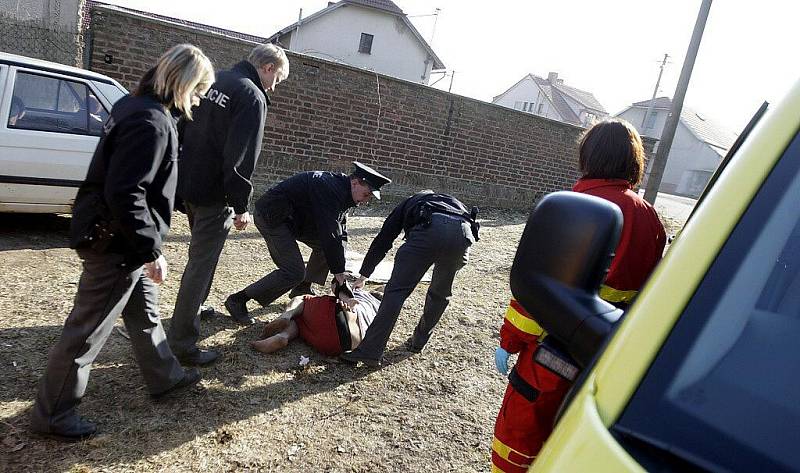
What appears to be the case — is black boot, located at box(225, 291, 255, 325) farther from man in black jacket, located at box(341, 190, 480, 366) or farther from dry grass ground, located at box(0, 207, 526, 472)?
man in black jacket, located at box(341, 190, 480, 366)

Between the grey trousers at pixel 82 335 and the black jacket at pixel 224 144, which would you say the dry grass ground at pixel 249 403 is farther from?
the black jacket at pixel 224 144

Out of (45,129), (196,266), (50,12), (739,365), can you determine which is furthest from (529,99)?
(739,365)

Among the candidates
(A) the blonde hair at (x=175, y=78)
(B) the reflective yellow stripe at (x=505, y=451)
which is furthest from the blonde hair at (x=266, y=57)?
(B) the reflective yellow stripe at (x=505, y=451)

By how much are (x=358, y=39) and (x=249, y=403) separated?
3046cm

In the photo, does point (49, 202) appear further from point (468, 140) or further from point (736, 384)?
point (468, 140)

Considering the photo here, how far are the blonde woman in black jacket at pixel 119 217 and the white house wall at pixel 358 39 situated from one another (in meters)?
29.2

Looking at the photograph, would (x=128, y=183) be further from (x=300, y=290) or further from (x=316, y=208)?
(x=300, y=290)

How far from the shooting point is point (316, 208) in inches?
144

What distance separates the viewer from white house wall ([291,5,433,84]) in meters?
30.2

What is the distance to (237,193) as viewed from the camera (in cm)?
313

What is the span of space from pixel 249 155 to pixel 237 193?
248mm

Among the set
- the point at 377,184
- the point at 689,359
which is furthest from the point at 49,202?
the point at 689,359

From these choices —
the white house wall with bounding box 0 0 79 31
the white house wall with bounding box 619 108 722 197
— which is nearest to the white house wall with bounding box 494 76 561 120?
the white house wall with bounding box 619 108 722 197

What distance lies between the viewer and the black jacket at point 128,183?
220 centimetres
